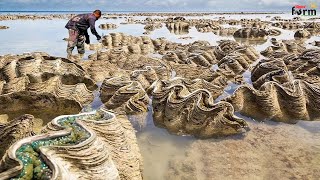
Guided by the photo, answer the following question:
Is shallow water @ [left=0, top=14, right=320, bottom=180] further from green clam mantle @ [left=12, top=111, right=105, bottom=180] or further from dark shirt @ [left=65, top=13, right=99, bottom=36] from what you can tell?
dark shirt @ [left=65, top=13, right=99, bottom=36]

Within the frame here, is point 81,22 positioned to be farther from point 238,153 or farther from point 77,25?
point 238,153

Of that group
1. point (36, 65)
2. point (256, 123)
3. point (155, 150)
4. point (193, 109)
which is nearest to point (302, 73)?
point (256, 123)

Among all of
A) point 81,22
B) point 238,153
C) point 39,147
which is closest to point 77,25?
point 81,22

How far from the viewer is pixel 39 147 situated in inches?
159

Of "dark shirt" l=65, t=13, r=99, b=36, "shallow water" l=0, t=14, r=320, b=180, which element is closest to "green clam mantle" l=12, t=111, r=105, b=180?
"shallow water" l=0, t=14, r=320, b=180

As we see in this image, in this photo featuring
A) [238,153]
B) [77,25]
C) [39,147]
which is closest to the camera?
[39,147]

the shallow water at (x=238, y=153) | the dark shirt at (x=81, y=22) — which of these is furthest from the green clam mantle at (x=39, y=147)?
the dark shirt at (x=81, y=22)

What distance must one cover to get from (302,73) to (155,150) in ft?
24.6

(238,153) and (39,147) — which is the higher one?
(39,147)

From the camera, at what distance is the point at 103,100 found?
375 inches

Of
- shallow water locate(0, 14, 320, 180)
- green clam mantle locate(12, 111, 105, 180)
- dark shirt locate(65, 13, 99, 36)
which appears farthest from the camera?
dark shirt locate(65, 13, 99, 36)

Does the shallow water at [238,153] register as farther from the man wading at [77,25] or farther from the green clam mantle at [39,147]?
the man wading at [77,25]

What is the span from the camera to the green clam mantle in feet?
12.3

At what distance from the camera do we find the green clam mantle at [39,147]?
3734mm
